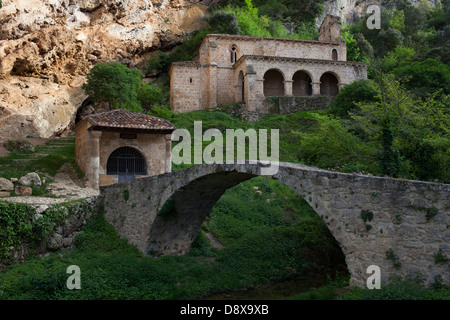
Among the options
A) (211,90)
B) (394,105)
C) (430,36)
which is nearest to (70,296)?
(394,105)

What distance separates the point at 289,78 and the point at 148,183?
93.3 ft

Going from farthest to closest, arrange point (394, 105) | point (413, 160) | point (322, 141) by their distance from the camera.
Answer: point (322, 141)
point (394, 105)
point (413, 160)

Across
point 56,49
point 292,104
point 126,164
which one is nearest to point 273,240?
point 126,164

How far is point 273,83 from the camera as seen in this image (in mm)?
43844

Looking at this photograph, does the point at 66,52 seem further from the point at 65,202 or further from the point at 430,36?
the point at 430,36

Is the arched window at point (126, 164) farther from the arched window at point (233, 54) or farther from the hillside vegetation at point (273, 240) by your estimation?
the arched window at point (233, 54)

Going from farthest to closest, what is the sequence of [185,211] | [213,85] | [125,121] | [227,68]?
[227,68] → [213,85] → [125,121] → [185,211]

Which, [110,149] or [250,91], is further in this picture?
[250,91]

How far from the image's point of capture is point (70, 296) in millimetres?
11945

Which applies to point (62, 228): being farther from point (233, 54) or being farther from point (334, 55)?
point (334, 55)

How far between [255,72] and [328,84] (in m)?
11.0

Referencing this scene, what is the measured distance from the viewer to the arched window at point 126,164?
68.0 ft
